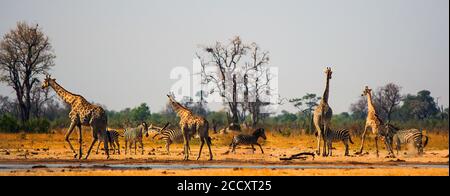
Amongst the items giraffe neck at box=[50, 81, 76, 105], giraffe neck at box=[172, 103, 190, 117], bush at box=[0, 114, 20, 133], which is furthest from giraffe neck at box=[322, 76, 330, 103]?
bush at box=[0, 114, 20, 133]

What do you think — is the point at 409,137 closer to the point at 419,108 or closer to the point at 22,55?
the point at 22,55

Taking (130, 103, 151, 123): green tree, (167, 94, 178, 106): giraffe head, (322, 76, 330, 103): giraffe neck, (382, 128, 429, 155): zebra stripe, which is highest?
(130, 103, 151, 123): green tree

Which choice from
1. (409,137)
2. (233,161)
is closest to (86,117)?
(233,161)

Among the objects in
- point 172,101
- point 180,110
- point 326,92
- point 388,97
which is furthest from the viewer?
point 388,97

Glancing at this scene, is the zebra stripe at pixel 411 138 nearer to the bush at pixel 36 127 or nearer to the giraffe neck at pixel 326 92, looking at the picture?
the giraffe neck at pixel 326 92

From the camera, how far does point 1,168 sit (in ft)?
79.6

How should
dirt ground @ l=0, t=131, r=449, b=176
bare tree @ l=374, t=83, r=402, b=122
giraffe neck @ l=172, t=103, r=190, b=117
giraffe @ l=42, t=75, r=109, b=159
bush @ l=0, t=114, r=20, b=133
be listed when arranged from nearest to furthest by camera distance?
dirt ground @ l=0, t=131, r=449, b=176 < giraffe @ l=42, t=75, r=109, b=159 < giraffe neck @ l=172, t=103, r=190, b=117 < bush @ l=0, t=114, r=20, b=133 < bare tree @ l=374, t=83, r=402, b=122

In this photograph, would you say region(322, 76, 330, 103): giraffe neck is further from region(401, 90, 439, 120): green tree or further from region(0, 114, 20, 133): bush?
region(401, 90, 439, 120): green tree

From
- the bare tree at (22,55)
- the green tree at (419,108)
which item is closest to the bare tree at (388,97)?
the green tree at (419,108)

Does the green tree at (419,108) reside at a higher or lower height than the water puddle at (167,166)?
higher

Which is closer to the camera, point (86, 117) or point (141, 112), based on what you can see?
point (86, 117)

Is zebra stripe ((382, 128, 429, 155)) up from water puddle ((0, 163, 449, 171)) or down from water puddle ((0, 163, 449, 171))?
up
